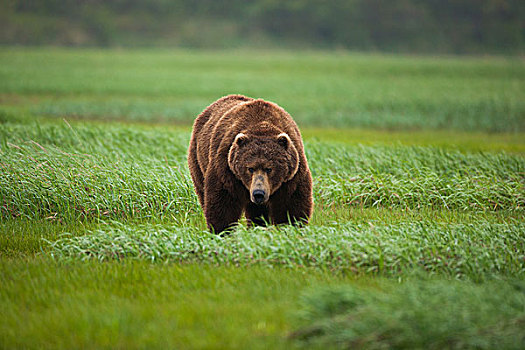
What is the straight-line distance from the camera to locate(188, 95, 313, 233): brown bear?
18.5ft

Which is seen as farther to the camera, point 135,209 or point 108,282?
point 135,209

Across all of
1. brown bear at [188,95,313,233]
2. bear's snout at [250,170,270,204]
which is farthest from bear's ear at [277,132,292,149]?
bear's snout at [250,170,270,204]

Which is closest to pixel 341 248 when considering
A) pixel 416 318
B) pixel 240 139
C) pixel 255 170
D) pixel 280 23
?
pixel 255 170

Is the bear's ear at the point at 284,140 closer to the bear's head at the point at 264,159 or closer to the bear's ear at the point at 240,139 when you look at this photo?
the bear's head at the point at 264,159

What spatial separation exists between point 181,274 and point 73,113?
699 inches

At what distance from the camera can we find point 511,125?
19.5 m

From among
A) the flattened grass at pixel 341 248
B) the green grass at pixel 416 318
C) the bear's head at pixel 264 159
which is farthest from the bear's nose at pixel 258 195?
the green grass at pixel 416 318

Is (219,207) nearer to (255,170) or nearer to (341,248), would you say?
(255,170)

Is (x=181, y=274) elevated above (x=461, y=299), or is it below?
below

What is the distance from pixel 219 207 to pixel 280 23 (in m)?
113

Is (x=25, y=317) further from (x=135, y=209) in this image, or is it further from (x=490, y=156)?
(x=490, y=156)

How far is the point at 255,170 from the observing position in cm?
562

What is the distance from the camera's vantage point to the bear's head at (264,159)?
220 inches

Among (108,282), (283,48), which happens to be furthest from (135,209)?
(283,48)
